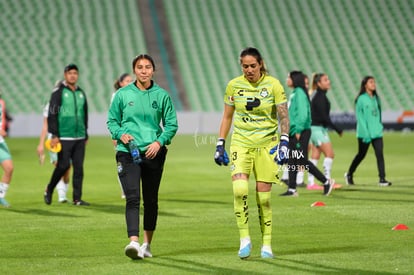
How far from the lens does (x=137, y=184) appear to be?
→ 9.72m

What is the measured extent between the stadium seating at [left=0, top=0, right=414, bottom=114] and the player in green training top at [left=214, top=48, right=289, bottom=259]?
3054cm

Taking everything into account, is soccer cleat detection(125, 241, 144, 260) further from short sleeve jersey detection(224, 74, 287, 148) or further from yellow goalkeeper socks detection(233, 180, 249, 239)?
short sleeve jersey detection(224, 74, 287, 148)

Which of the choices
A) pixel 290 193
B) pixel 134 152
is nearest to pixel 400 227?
pixel 134 152

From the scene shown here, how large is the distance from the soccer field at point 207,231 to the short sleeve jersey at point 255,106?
49.0 inches

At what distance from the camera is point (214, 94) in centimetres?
4234

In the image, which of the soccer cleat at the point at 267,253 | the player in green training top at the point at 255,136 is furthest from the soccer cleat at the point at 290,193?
the soccer cleat at the point at 267,253

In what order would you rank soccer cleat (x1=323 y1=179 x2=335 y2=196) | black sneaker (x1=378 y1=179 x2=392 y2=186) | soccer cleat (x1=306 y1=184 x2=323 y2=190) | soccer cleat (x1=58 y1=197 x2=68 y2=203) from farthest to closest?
black sneaker (x1=378 y1=179 x2=392 y2=186) → soccer cleat (x1=306 y1=184 x2=323 y2=190) → soccer cleat (x1=323 y1=179 x2=335 y2=196) → soccer cleat (x1=58 y1=197 x2=68 y2=203)

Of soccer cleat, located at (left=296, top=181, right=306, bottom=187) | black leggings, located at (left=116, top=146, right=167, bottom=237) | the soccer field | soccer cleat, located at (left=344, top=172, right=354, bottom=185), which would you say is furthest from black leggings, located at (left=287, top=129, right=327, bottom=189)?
black leggings, located at (left=116, top=146, right=167, bottom=237)

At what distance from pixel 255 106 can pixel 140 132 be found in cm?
123

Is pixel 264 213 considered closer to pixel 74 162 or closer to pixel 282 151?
pixel 282 151

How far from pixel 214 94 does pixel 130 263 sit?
33096mm

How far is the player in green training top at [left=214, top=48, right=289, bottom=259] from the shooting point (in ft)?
32.1

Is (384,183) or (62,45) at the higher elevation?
(62,45)

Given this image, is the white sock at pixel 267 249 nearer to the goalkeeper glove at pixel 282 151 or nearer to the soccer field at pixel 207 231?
the soccer field at pixel 207 231
